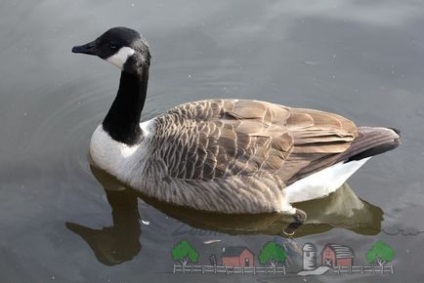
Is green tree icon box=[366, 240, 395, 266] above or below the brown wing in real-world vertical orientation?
below

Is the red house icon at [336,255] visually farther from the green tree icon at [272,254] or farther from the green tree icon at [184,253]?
the green tree icon at [184,253]

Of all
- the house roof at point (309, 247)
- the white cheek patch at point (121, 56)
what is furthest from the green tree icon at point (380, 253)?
the white cheek patch at point (121, 56)

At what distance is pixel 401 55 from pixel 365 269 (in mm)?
3043

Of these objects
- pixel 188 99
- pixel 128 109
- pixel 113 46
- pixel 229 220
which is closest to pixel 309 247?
pixel 229 220

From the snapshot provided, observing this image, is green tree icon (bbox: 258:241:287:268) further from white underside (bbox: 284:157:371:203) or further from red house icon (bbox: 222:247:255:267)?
white underside (bbox: 284:157:371:203)

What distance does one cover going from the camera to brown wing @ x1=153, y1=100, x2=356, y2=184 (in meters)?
5.70

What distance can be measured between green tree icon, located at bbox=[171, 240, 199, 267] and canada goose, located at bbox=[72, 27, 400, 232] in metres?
0.42

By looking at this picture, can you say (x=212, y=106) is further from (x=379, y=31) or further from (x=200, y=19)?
(x=379, y=31)

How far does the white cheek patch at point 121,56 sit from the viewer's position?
5695 millimetres

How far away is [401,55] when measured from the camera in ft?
25.1

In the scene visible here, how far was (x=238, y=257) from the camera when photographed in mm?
5574

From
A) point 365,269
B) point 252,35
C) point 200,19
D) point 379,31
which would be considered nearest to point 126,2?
point 200,19

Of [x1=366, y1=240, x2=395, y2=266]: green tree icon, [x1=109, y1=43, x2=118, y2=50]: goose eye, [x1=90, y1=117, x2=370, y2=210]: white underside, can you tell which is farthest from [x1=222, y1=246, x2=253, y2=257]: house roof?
[x1=109, y1=43, x2=118, y2=50]: goose eye

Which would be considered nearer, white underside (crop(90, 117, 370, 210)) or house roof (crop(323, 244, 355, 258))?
house roof (crop(323, 244, 355, 258))
